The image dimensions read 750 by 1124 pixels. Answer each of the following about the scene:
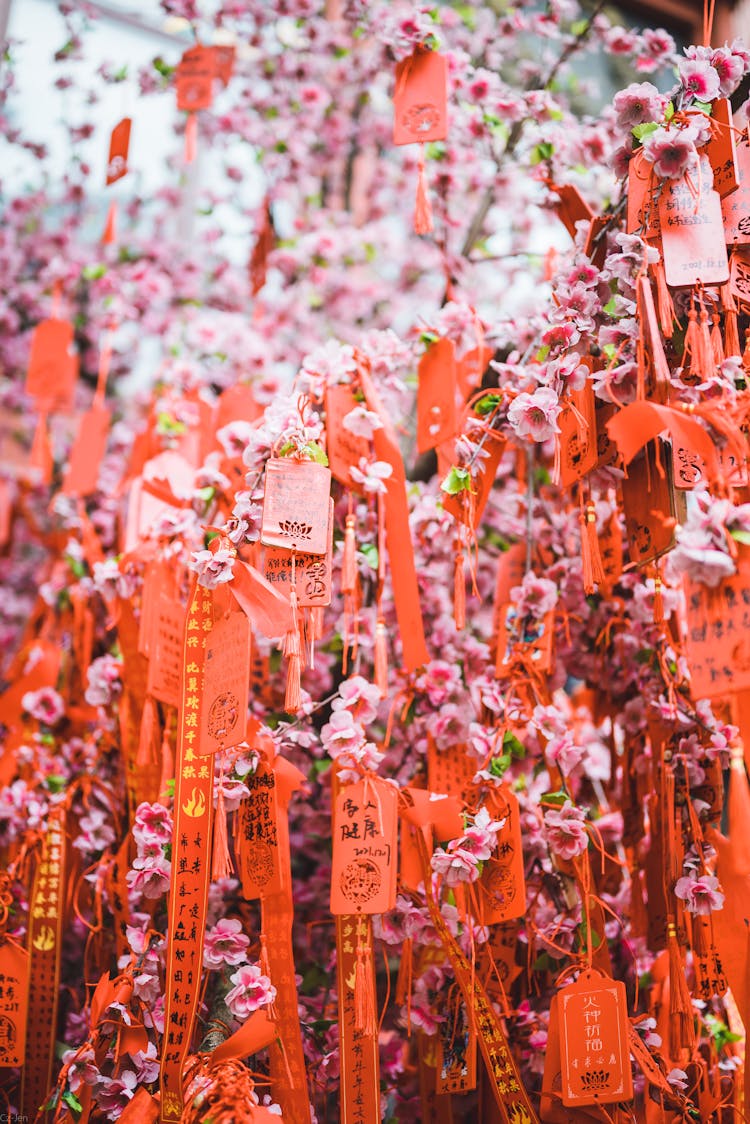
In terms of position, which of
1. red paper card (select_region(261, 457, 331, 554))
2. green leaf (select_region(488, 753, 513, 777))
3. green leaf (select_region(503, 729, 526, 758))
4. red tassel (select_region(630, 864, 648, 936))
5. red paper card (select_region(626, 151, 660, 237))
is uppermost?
red paper card (select_region(626, 151, 660, 237))

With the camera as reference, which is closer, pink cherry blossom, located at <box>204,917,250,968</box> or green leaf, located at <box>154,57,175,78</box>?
pink cherry blossom, located at <box>204,917,250,968</box>

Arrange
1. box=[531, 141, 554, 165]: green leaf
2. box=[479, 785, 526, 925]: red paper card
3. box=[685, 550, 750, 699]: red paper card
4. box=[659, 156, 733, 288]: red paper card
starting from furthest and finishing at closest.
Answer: box=[531, 141, 554, 165]: green leaf → box=[479, 785, 526, 925]: red paper card → box=[659, 156, 733, 288]: red paper card → box=[685, 550, 750, 699]: red paper card

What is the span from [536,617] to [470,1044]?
0.95 m

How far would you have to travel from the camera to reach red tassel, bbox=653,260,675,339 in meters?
1.75

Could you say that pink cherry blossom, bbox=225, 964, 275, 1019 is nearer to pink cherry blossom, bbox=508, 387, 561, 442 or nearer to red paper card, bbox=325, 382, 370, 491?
red paper card, bbox=325, 382, 370, 491

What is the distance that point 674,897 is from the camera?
6.83 ft

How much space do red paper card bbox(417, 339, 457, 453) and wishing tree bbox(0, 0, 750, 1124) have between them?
1 cm

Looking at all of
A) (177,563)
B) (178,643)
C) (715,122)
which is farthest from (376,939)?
(715,122)

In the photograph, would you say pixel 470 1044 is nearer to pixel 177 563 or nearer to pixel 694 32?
pixel 177 563

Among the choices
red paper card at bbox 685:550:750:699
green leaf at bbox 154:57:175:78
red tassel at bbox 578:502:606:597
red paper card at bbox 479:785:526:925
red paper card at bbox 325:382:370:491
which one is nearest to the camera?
red paper card at bbox 685:550:750:699

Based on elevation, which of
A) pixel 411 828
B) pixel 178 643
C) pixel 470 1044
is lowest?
pixel 470 1044

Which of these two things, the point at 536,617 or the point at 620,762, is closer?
the point at 536,617

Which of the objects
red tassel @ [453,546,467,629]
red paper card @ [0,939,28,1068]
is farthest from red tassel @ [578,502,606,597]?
red paper card @ [0,939,28,1068]

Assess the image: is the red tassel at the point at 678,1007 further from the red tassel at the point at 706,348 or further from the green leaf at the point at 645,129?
the green leaf at the point at 645,129
